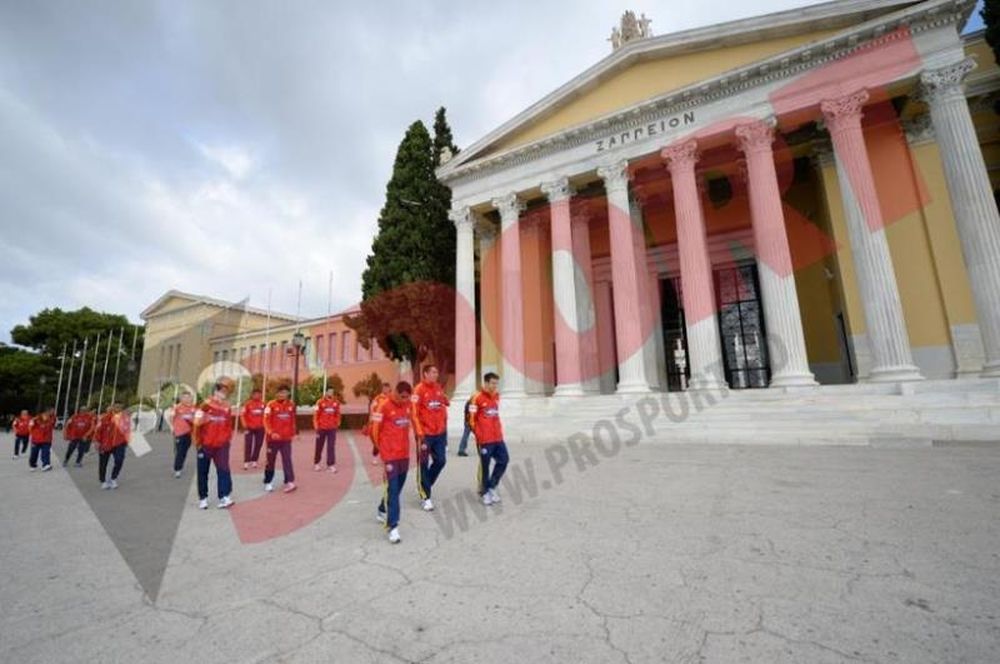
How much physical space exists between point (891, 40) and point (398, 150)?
1874 cm

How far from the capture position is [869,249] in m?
11.6

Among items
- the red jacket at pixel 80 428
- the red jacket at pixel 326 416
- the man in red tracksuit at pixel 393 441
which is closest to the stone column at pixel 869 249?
the man in red tracksuit at pixel 393 441

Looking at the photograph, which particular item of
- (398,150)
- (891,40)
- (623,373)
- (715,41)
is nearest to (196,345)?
(398,150)

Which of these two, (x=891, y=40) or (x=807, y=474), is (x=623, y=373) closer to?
(x=807, y=474)

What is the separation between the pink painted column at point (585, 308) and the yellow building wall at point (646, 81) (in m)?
3.61

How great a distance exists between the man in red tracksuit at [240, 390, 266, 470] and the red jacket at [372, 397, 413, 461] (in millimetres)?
6263

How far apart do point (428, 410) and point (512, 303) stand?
11.5 metres

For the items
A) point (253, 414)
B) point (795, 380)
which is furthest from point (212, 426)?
point (795, 380)

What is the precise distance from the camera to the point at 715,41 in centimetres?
1443

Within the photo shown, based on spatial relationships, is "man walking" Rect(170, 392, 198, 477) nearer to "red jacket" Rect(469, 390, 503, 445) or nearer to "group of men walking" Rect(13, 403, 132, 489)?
"group of men walking" Rect(13, 403, 132, 489)

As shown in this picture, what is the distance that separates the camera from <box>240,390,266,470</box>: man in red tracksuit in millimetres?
9883

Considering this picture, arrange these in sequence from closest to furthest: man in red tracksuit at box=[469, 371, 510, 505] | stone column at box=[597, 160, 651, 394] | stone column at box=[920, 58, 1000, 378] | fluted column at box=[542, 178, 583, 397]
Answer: man in red tracksuit at box=[469, 371, 510, 505], stone column at box=[920, 58, 1000, 378], stone column at box=[597, 160, 651, 394], fluted column at box=[542, 178, 583, 397]

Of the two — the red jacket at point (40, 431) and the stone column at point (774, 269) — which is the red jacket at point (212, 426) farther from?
the stone column at point (774, 269)

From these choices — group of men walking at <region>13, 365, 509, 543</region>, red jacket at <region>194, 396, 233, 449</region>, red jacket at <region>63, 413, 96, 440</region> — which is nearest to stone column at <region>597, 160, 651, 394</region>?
group of men walking at <region>13, 365, 509, 543</region>
